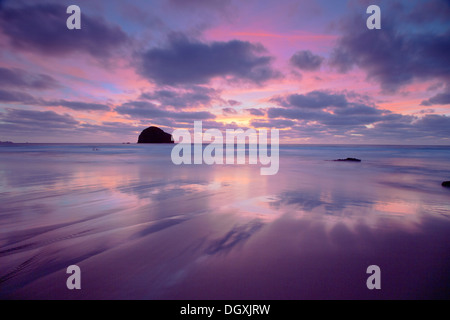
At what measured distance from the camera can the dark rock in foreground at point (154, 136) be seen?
14188cm

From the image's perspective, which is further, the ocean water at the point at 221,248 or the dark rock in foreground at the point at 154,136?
the dark rock in foreground at the point at 154,136

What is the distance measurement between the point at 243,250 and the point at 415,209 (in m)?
5.57

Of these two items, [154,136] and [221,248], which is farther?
[154,136]

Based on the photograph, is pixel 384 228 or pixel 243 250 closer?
pixel 243 250

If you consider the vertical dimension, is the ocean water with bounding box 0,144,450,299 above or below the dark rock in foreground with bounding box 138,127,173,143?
below

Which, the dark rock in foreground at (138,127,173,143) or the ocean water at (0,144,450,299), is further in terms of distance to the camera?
the dark rock in foreground at (138,127,173,143)

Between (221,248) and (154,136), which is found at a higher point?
(154,136)

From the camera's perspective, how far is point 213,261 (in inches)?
120

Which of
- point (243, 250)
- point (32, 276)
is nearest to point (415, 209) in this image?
point (243, 250)

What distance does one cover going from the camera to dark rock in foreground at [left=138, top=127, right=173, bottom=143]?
141875mm

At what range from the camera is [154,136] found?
14225 cm

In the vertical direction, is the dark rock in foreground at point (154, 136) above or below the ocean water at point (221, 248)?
above
